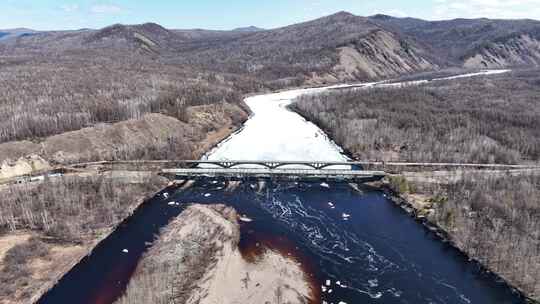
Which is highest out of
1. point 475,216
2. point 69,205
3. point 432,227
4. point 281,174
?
point 281,174

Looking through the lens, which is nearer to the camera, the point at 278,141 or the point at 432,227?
the point at 432,227

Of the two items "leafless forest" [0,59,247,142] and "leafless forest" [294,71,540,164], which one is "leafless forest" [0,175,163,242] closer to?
"leafless forest" [0,59,247,142]

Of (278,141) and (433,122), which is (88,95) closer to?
(278,141)

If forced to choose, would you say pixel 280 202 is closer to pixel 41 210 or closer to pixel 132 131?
pixel 41 210

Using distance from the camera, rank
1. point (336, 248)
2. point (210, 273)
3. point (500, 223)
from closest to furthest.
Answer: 1. point (210, 273)
2. point (336, 248)
3. point (500, 223)

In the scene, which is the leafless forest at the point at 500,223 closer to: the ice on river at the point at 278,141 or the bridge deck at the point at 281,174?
the bridge deck at the point at 281,174

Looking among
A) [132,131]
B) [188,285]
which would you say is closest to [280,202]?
[188,285]

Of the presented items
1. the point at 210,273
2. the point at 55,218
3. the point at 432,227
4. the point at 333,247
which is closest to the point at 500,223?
the point at 432,227
